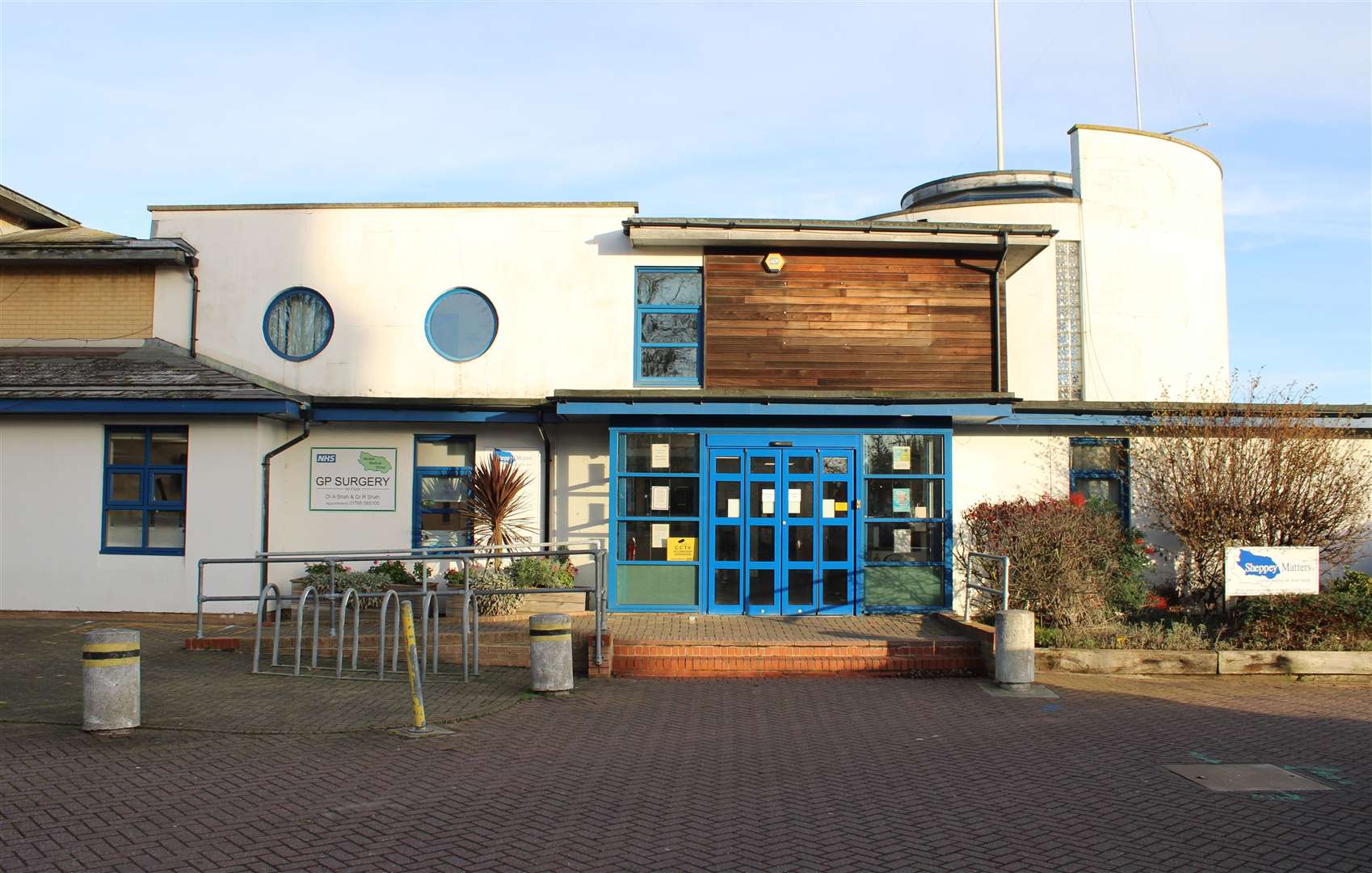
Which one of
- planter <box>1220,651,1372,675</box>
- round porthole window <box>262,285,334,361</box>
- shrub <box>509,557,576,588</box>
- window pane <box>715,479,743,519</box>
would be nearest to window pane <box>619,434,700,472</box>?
window pane <box>715,479,743,519</box>

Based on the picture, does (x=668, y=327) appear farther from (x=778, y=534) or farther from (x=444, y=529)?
(x=444, y=529)

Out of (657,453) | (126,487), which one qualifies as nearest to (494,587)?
(657,453)

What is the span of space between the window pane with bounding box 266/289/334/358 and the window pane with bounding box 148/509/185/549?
9.66 feet

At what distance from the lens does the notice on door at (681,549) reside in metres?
14.4

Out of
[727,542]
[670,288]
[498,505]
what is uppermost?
[670,288]

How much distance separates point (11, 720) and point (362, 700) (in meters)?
2.78

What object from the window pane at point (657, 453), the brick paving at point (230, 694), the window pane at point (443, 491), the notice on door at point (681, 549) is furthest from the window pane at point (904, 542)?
the window pane at point (443, 491)

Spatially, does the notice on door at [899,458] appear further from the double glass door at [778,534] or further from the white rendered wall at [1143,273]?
the white rendered wall at [1143,273]

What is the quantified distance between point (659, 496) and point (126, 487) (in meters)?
7.39

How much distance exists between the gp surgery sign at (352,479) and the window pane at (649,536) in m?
3.65

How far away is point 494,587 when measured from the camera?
520 inches

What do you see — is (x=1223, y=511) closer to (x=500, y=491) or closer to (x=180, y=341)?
(x=500, y=491)

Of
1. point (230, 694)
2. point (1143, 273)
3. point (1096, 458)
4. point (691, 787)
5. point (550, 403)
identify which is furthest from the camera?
point (1143, 273)

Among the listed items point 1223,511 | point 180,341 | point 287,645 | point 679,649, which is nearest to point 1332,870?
point 679,649
